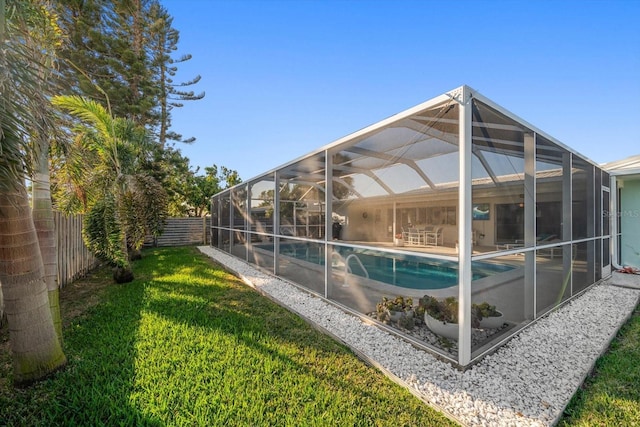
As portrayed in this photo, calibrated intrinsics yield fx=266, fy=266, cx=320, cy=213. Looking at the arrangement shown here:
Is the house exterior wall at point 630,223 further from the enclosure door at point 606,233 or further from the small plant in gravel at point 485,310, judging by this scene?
the small plant in gravel at point 485,310

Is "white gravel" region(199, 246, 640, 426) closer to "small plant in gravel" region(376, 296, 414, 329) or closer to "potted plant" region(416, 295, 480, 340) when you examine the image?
"small plant in gravel" region(376, 296, 414, 329)

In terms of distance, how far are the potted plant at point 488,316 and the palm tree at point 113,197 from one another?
→ 6698 mm

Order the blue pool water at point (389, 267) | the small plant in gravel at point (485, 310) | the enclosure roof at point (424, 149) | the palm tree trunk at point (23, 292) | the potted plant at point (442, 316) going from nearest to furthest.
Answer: the palm tree trunk at point (23, 292) → the enclosure roof at point (424, 149) → the potted plant at point (442, 316) → the small plant in gravel at point (485, 310) → the blue pool water at point (389, 267)

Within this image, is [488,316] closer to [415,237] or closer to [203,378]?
[415,237]

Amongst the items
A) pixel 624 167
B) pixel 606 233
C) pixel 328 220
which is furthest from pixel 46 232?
pixel 624 167

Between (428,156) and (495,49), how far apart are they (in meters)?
4.84

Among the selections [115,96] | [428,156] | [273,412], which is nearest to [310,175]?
[428,156]

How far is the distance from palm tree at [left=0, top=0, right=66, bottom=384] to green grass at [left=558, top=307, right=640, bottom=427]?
4658 millimetres

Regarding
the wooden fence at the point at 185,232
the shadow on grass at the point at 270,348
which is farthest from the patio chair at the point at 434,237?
the wooden fence at the point at 185,232

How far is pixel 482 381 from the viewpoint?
264 centimetres

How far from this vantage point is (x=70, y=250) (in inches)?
253

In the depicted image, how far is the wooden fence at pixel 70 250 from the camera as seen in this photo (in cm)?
589

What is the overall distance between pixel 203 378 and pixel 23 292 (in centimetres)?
182

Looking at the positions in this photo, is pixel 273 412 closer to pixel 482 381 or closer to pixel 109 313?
pixel 482 381
